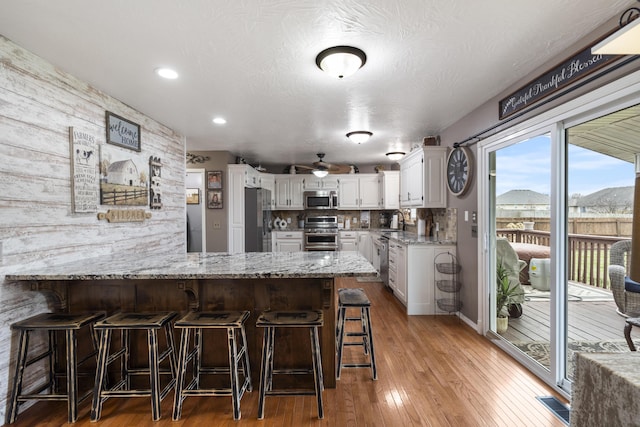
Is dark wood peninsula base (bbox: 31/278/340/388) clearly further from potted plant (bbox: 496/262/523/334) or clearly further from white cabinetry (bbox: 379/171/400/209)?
white cabinetry (bbox: 379/171/400/209)

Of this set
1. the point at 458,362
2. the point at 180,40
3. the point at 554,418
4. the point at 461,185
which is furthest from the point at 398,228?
the point at 180,40

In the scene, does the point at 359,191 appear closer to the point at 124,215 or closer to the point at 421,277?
the point at 421,277

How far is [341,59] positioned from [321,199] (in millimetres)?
4637

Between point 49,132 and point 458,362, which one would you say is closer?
point 49,132

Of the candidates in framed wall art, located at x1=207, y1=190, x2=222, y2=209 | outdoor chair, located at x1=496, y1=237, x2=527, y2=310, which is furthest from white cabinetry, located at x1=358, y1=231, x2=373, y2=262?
outdoor chair, located at x1=496, y1=237, x2=527, y2=310

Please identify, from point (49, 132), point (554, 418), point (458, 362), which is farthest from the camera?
point (458, 362)

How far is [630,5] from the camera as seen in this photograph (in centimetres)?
159

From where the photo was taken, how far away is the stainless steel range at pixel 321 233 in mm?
6301

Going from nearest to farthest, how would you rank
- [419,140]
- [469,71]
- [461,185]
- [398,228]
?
1. [469,71]
2. [461,185]
3. [419,140]
4. [398,228]

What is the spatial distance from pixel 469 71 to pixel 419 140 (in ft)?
7.64

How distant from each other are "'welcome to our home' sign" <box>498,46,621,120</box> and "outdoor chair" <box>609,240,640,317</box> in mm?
1100

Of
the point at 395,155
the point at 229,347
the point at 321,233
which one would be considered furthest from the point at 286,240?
the point at 229,347

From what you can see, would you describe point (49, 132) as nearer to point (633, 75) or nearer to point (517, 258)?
point (633, 75)

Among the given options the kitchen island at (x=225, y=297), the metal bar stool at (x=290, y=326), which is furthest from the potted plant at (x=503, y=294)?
the metal bar stool at (x=290, y=326)
